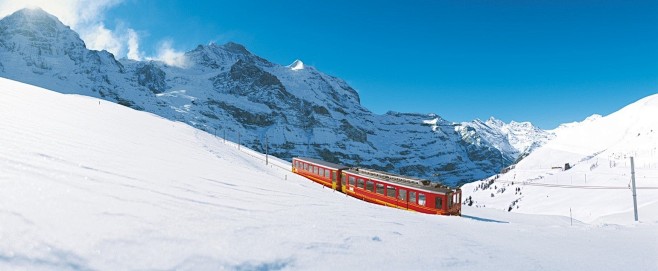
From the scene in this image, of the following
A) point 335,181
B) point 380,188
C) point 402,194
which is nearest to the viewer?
point 402,194

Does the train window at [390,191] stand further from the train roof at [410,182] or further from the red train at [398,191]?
the train roof at [410,182]

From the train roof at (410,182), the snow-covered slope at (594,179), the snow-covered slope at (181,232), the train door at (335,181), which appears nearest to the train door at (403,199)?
the train roof at (410,182)

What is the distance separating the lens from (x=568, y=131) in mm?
151000

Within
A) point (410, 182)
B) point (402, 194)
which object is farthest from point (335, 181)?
point (402, 194)

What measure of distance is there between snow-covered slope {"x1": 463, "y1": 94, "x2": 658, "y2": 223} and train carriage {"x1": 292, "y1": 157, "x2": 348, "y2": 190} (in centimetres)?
1982

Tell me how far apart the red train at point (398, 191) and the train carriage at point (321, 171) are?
0.09 m

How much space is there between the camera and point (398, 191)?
22016 mm

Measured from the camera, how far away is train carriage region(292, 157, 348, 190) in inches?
1141

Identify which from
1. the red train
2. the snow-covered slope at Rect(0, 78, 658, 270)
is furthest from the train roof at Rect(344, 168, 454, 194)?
the snow-covered slope at Rect(0, 78, 658, 270)

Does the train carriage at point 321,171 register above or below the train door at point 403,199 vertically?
above

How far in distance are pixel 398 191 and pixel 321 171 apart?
11.0 metres

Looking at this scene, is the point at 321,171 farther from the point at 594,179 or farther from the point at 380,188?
the point at 594,179

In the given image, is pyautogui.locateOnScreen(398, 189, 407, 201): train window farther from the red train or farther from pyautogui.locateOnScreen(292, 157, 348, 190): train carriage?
pyautogui.locateOnScreen(292, 157, 348, 190): train carriage

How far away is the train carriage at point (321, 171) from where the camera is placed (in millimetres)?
28984
